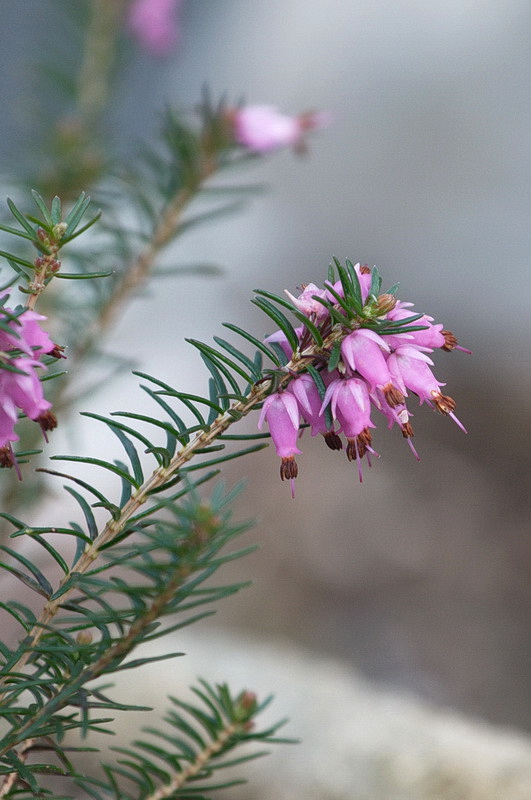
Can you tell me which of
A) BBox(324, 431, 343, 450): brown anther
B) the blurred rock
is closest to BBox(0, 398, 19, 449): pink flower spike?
BBox(324, 431, 343, 450): brown anther

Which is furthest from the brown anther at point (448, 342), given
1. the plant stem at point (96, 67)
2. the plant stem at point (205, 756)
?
the plant stem at point (96, 67)

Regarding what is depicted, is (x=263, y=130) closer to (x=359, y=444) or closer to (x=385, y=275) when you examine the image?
(x=359, y=444)

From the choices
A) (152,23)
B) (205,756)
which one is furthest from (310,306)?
(152,23)

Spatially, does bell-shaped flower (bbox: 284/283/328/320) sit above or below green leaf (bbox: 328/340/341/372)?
above

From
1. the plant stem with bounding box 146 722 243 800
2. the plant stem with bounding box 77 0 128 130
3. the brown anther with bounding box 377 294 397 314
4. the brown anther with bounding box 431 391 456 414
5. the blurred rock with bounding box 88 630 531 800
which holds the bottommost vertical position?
the blurred rock with bounding box 88 630 531 800

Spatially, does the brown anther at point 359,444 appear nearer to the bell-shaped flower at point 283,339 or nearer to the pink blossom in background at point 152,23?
the bell-shaped flower at point 283,339

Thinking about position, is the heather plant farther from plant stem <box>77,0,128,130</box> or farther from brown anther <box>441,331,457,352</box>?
plant stem <box>77,0,128,130</box>

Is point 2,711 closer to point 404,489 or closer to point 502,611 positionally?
point 502,611
